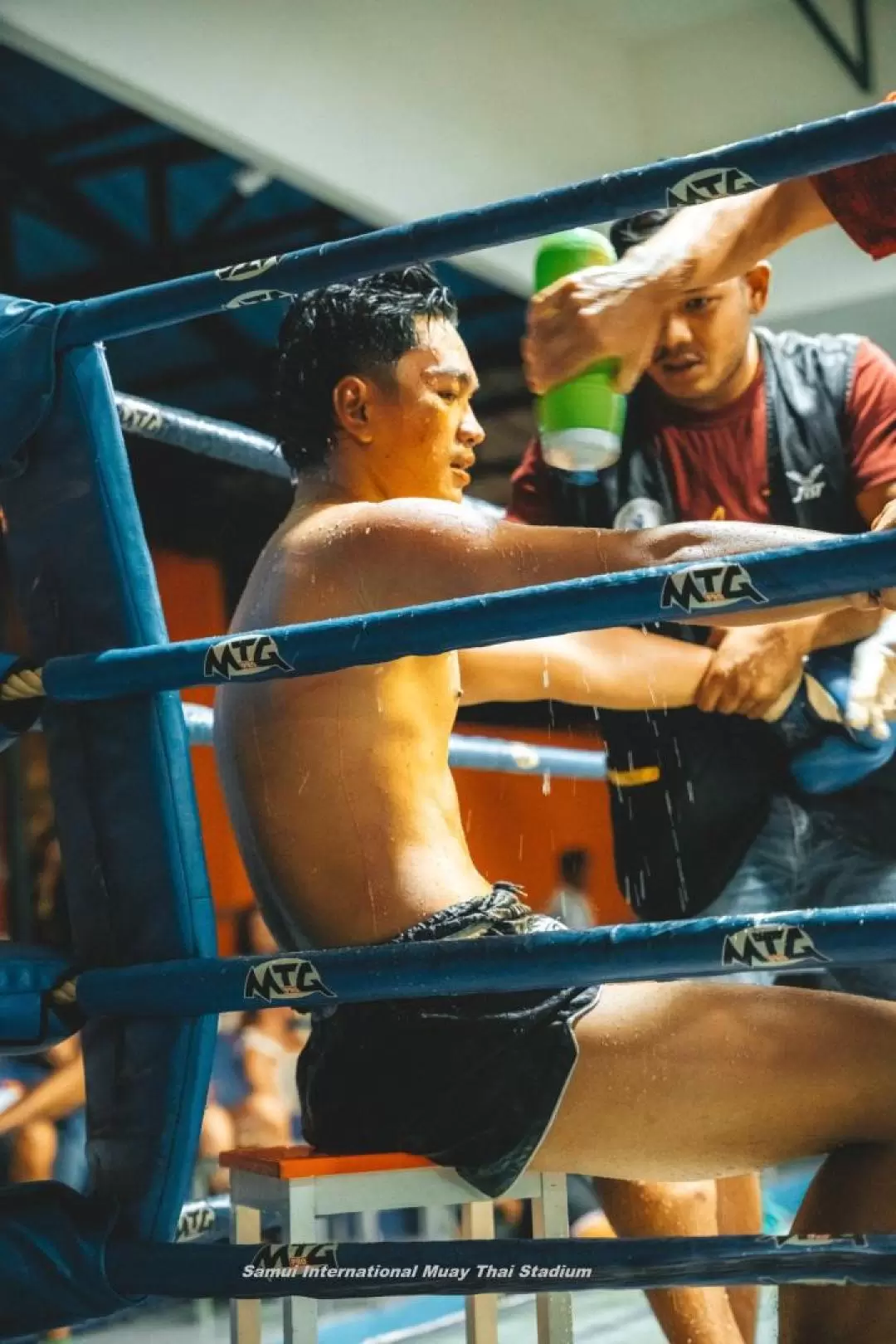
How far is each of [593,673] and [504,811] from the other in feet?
19.4

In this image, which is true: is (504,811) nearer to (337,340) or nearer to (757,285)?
(757,285)

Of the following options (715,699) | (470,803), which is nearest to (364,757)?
(715,699)

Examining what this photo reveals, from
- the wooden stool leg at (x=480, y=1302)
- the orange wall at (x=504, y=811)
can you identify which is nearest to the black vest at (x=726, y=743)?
the wooden stool leg at (x=480, y=1302)

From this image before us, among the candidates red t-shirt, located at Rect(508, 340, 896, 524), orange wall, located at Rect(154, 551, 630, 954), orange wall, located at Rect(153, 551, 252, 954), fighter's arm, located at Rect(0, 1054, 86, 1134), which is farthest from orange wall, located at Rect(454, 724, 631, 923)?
red t-shirt, located at Rect(508, 340, 896, 524)

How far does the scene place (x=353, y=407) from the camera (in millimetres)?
1534

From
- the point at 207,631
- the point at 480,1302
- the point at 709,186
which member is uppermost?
the point at 207,631

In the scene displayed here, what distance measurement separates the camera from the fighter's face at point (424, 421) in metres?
1.53

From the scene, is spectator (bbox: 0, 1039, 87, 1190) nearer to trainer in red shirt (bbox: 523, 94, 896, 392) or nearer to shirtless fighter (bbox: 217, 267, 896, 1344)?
shirtless fighter (bbox: 217, 267, 896, 1344)

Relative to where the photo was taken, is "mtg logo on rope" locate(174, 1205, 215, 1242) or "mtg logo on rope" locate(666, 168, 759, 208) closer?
"mtg logo on rope" locate(666, 168, 759, 208)

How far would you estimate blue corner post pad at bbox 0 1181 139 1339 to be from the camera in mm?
1224

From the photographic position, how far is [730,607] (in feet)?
3.47

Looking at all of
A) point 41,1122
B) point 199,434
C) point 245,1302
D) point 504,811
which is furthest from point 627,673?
point 504,811

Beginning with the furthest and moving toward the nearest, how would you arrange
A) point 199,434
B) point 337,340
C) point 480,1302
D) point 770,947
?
point 199,434, point 480,1302, point 337,340, point 770,947

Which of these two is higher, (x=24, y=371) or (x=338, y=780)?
(x=24, y=371)
